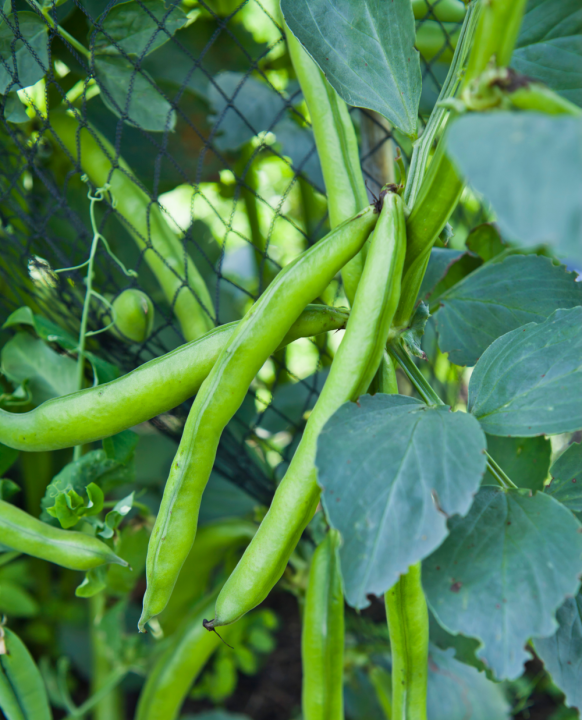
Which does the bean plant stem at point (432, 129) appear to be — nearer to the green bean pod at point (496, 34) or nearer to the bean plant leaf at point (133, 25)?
the green bean pod at point (496, 34)

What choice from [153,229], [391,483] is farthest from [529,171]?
[153,229]

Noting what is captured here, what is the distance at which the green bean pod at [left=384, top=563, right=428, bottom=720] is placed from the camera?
530mm

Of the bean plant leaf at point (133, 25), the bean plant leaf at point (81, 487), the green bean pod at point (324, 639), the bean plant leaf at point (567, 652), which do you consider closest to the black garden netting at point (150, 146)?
the bean plant leaf at point (133, 25)

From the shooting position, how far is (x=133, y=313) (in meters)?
0.67

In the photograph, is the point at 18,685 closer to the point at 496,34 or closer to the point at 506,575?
the point at 506,575

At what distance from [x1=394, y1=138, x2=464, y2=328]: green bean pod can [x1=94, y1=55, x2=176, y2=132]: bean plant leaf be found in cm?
37

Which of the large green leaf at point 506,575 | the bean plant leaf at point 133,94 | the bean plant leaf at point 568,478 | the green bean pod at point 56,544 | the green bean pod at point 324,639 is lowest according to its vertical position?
the green bean pod at point 324,639

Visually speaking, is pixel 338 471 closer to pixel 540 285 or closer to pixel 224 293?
pixel 540 285

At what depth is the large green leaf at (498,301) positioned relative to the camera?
0.61 m

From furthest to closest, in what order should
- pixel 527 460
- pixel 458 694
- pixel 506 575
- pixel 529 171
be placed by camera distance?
pixel 458 694 → pixel 527 460 → pixel 506 575 → pixel 529 171

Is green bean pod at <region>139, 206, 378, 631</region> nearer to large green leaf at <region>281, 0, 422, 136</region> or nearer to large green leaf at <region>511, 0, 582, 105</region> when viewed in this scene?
large green leaf at <region>281, 0, 422, 136</region>

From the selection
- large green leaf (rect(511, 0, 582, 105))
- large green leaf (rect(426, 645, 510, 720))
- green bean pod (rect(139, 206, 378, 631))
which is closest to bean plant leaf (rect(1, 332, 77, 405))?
green bean pod (rect(139, 206, 378, 631))

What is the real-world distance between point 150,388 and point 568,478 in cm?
43

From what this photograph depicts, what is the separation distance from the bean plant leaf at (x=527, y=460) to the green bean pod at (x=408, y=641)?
0.26m
